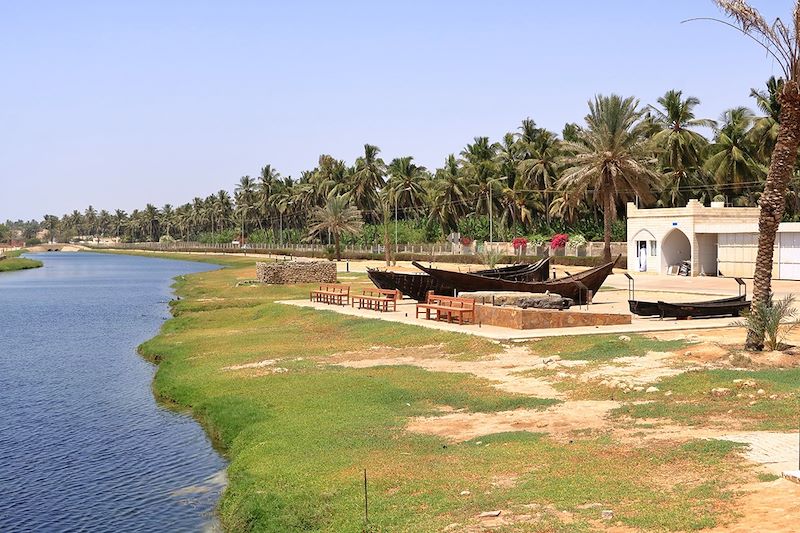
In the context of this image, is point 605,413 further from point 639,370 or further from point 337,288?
point 337,288

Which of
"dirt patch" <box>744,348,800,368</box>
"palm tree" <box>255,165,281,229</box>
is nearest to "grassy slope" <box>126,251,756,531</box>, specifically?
"dirt patch" <box>744,348,800,368</box>

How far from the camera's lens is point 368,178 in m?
125

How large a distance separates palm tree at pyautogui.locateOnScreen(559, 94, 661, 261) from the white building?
2.42 metres

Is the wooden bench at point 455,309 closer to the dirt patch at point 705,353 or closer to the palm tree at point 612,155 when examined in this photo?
the dirt patch at point 705,353

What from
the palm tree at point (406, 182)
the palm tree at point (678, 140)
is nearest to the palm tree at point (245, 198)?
the palm tree at point (406, 182)

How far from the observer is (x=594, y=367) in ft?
65.7

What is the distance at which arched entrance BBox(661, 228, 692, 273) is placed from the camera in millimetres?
58781

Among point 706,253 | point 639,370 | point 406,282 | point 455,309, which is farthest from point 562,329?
point 706,253

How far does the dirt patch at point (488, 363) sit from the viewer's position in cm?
1894

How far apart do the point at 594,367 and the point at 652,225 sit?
136 feet

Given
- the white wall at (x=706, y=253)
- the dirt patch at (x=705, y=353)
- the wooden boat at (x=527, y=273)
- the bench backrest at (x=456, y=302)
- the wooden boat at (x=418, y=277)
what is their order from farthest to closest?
1. the white wall at (x=706, y=253)
2. the wooden boat at (x=527, y=273)
3. the wooden boat at (x=418, y=277)
4. the bench backrest at (x=456, y=302)
5. the dirt patch at (x=705, y=353)

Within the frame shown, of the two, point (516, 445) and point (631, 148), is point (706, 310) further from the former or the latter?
point (631, 148)

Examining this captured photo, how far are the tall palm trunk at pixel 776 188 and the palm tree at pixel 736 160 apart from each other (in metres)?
57.6

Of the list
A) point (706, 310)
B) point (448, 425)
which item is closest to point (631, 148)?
point (706, 310)
